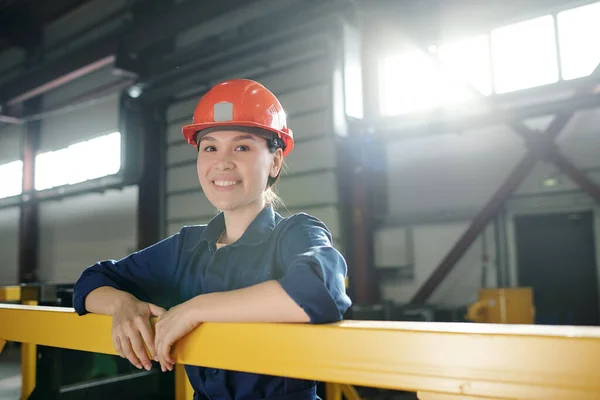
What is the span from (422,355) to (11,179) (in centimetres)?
1429

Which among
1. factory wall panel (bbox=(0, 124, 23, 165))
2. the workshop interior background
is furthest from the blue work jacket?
factory wall panel (bbox=(0, 124, 23, 165))

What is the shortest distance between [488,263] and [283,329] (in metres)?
7.01

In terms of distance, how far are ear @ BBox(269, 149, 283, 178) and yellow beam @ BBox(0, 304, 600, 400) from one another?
70 centimetres

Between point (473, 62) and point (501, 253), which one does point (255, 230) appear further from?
point (473, 62)

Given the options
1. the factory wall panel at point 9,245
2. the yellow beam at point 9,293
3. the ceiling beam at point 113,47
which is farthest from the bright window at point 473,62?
the factory wall panel at point 9,245

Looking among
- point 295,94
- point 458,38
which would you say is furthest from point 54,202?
point 458,38

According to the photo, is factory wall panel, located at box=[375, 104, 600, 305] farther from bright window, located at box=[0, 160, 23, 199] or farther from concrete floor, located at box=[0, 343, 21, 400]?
bright window, located at box=[0, 160, 23, 199]

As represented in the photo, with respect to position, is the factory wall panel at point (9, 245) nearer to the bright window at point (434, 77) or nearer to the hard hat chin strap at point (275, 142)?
the bright window at point (434, 77)

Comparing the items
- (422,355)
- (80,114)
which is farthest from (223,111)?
(80,114)

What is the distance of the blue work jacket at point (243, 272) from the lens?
984 mm

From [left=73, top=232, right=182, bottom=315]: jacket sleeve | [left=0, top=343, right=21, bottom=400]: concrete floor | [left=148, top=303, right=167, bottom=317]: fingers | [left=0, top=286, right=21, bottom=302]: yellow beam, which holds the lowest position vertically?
[left=0, top=343, right=21, bottom=400]: concrete floor

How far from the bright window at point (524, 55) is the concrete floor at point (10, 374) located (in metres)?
7.17

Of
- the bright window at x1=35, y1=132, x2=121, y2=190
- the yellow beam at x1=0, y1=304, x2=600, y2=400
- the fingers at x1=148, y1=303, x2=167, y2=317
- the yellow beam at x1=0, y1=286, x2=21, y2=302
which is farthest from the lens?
the bright window at x1=35, y1=132, x2=121, y2=190

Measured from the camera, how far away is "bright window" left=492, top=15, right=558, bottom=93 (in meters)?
6.64
